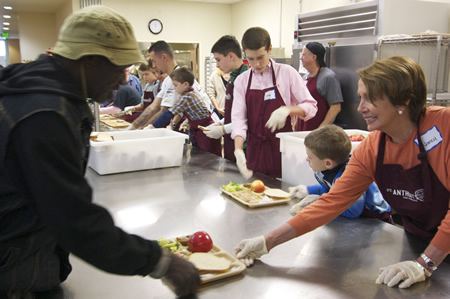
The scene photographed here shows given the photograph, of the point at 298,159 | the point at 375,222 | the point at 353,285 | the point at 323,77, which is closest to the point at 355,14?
the point at 323,77

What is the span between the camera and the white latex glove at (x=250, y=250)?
117 cm

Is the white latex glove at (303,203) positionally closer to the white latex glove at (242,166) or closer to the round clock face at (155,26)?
the white latex glove at (242,166)

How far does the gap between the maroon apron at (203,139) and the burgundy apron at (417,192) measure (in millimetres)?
2042

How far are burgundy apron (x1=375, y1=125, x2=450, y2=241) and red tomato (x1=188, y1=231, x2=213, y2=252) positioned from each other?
606mm

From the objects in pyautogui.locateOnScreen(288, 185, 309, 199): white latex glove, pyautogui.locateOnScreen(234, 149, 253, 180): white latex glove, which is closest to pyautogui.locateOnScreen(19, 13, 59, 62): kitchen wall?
pyautogui.locateOnScreen(234, 149, 253, 180): white latex glove

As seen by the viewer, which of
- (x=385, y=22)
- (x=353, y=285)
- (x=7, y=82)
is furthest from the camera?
(x=385, y=22)

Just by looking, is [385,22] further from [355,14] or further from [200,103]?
[200,103]

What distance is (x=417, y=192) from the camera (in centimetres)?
124

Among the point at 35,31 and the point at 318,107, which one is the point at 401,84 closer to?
the point at 318,107

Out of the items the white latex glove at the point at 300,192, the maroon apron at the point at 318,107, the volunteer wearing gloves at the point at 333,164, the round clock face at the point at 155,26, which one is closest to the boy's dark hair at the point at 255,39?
the volunteer wearing gloves at the point at 333,164

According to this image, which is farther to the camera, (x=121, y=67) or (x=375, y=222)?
(x=375, y=222)

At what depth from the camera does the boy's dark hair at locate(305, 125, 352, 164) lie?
160 cm

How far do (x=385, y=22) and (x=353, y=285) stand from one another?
11.1 ft

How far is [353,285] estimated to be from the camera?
41.1 inches
